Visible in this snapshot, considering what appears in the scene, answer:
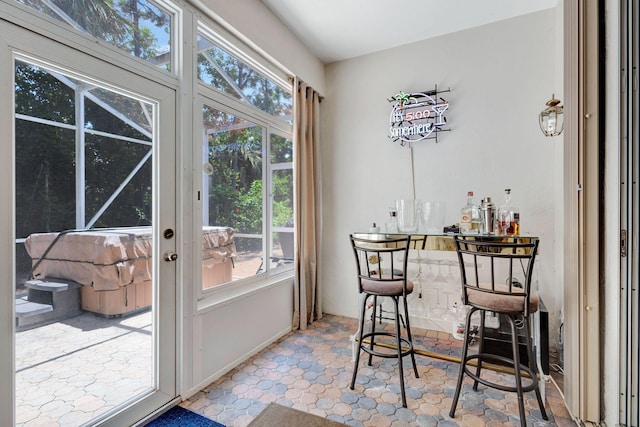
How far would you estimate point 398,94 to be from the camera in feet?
10.7

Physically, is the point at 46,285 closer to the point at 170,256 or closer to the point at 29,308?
the point at 29,308

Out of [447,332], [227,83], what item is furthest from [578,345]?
[227,83]

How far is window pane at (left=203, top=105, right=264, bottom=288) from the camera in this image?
7.61ft

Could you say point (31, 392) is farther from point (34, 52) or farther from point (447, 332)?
point (447, 332)

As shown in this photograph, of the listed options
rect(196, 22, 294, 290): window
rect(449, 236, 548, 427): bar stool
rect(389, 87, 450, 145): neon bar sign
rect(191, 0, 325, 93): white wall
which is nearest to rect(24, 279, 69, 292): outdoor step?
rect(196, 22, 294, 290): window

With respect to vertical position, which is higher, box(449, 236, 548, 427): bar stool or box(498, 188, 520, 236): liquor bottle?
box(498, 188, 520, 236): liquor bottle

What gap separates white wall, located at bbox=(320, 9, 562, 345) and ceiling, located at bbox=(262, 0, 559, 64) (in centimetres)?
13

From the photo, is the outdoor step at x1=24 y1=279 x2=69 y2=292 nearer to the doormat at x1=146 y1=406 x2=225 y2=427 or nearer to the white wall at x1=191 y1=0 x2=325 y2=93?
the doormat at x1=146 y1=406 x2=225 y2=427

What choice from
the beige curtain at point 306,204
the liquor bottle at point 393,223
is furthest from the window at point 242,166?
the liquor bottle at point 393,223

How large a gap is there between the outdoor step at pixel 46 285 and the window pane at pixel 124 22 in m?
1.27

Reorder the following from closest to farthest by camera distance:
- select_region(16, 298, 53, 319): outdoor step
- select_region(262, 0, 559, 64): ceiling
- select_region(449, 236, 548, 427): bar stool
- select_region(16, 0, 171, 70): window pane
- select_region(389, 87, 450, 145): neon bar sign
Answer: select_region(16, 298, 53, 319): outdoor step → select_region(16, 0, 171, 70): window pane → select_region(449, 236, 548, 427): bar stool → select_region(262, 0, 559, 64): ceiling → select_region(389, 87, 450, 145): neon bar sign

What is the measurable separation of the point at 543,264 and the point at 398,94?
2.20m

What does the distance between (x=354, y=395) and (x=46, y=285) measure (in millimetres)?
1915

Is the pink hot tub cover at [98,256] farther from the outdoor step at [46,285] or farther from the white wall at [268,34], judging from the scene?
the white wall at [268,34]
